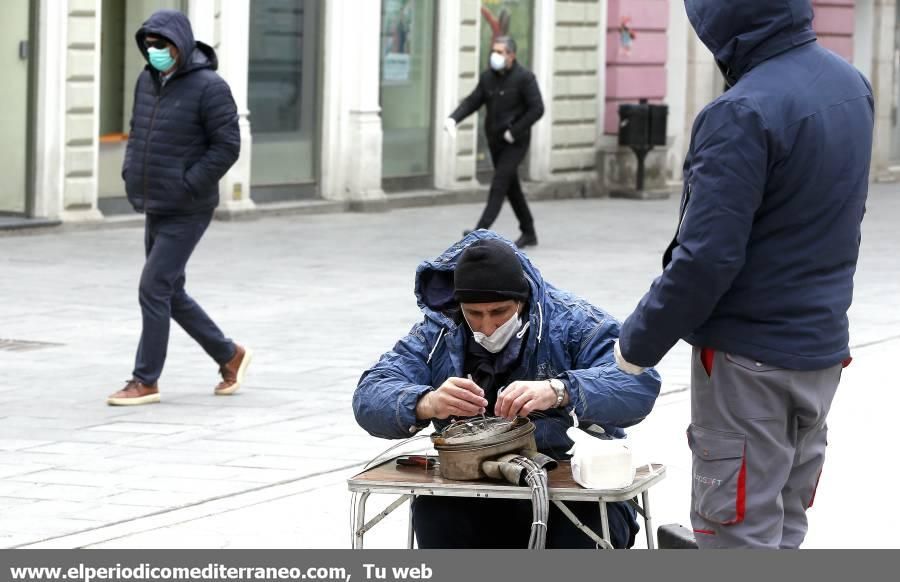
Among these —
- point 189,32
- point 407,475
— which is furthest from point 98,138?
point 407,475

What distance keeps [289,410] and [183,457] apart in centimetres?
117

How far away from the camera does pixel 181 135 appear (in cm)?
893

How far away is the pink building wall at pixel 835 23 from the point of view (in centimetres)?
2741

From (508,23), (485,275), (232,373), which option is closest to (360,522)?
(485,275)

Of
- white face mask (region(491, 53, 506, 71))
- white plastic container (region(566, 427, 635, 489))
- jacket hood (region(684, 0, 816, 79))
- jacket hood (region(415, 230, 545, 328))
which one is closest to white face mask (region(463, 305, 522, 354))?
jacket hood (region(415, 230, 545, 328))

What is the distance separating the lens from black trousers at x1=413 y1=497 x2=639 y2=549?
4492mm

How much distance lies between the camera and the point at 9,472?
718cm

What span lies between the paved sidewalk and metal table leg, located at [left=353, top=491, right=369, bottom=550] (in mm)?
1482

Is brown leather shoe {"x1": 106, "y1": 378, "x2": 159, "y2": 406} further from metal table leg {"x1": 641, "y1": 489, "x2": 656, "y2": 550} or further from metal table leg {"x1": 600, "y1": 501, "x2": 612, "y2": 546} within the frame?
metal table leg {"x1": 600, "y1": 501, "x2": 612, "y2": 546}

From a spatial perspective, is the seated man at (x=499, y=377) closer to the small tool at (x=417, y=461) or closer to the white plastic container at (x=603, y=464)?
the small tool at (x=417, y=461)

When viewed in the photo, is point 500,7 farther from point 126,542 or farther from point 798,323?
point 798,323

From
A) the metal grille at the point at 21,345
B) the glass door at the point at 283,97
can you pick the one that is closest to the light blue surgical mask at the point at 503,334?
the metal grille at the point at 21,345

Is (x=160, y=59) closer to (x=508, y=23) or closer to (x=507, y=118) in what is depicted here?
(x=507, y=118)

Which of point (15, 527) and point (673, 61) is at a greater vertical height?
point (673, 61)
